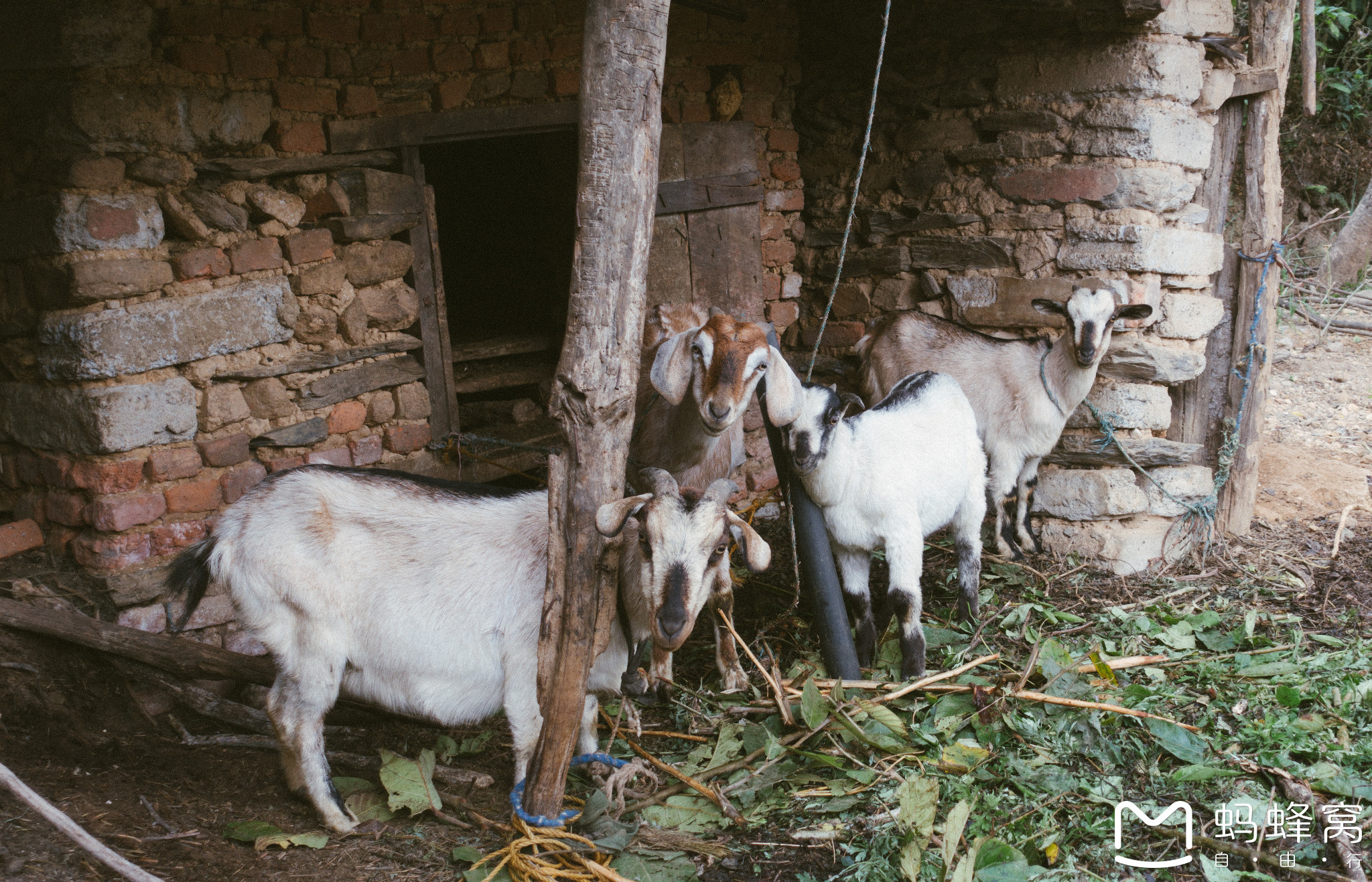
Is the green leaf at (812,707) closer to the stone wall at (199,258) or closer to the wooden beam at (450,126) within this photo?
the stone wall at (199,258)

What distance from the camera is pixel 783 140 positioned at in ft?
21.1

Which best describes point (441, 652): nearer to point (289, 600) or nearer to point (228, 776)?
point (289, 600)

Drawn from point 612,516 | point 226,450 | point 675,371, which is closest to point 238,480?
point 226,450

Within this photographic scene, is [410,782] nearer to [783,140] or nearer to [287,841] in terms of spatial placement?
[287,841]

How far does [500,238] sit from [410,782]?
218 inches

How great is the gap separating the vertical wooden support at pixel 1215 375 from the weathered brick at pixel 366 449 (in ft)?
14.3

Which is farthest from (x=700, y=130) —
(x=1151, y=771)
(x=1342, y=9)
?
(x=1342, y=9)

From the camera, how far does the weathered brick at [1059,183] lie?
5059 millimetres

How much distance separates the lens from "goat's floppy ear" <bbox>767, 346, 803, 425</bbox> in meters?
3.78

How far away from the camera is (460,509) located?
11.3ft

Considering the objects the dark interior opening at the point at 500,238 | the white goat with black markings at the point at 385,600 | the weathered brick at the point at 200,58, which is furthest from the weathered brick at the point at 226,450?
the dark interior opening at the point at 500,238

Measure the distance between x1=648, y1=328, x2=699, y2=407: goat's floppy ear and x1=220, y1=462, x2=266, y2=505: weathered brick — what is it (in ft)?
6.06

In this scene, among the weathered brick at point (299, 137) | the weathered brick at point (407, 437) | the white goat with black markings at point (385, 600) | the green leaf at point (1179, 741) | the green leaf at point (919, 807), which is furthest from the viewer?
the weathered brick at point (407, 437)

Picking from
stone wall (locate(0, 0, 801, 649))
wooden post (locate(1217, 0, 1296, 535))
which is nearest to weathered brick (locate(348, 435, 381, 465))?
stone wall (locate(0, 0, 801, 649))
